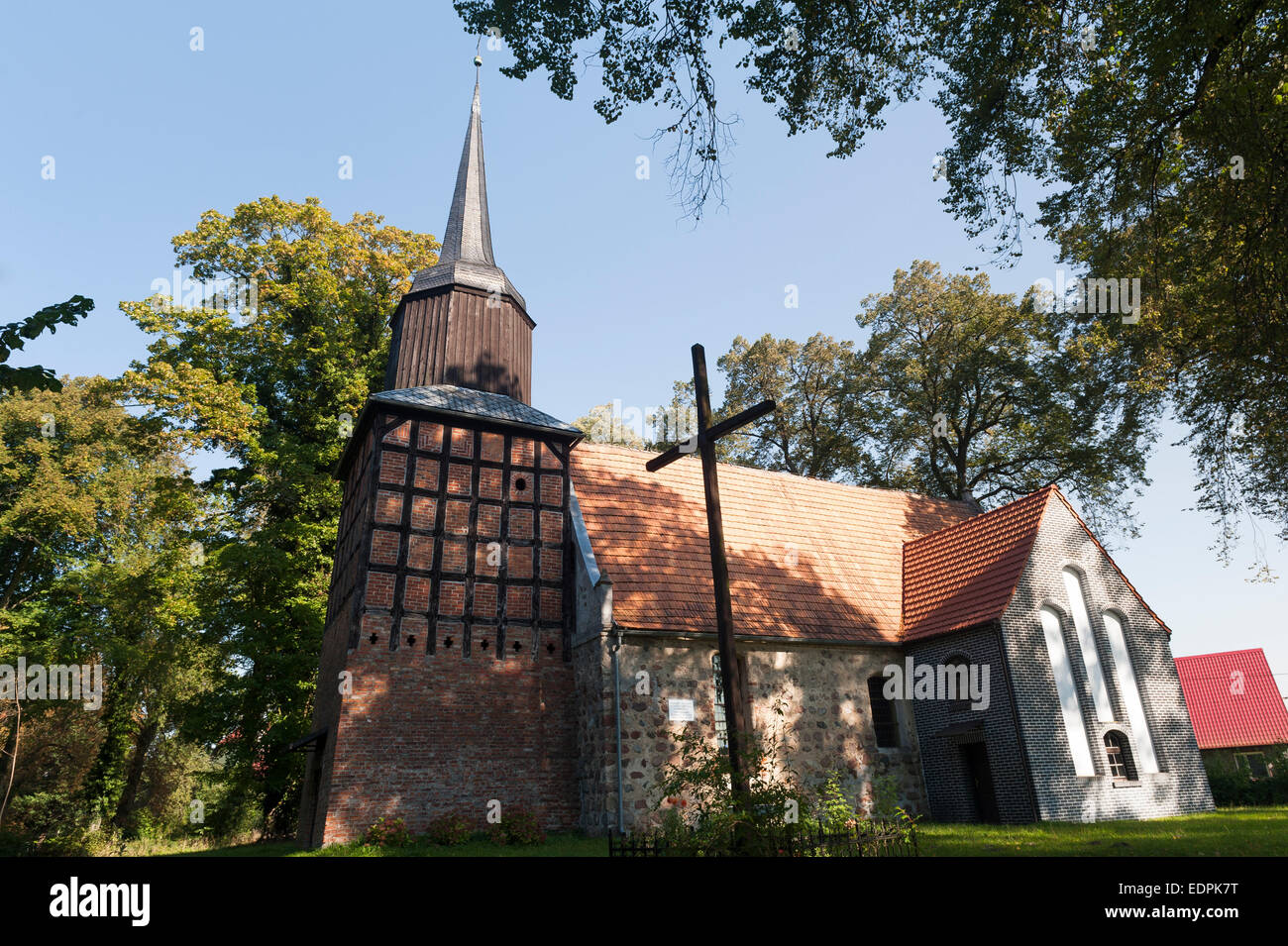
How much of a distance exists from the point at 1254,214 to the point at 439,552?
45.1 ft

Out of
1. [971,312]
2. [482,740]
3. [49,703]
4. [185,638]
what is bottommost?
[482,740]

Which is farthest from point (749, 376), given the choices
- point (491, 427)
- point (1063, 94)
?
point (1063, 94)

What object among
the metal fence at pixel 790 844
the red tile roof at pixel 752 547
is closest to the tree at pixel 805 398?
the red tile roof at pixel 752 547

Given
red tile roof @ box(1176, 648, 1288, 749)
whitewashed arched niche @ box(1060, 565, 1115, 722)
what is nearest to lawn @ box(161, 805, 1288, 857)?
whitewashed arched niche @ box(1060, 565, 1115, 722)

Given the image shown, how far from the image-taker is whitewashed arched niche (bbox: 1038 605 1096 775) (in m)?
14.3

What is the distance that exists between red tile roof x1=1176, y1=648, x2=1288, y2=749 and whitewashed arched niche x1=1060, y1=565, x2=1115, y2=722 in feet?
51.6

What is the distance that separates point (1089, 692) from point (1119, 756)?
138 centimetres

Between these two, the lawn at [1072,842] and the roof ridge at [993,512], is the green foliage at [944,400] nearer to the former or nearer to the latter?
the roof ridge at [993,512]

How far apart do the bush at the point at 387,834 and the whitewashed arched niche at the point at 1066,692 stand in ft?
41.0

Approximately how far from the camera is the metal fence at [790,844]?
695 cm
